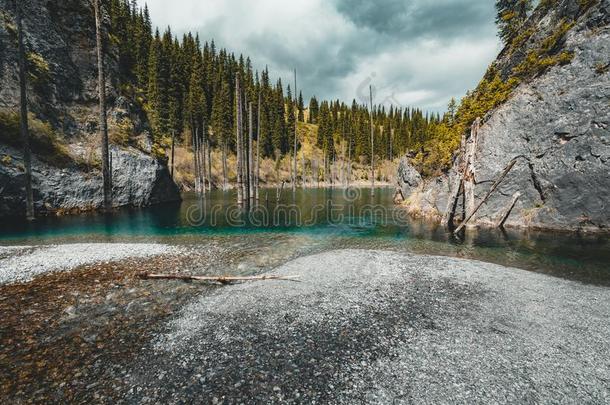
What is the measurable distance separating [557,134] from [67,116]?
42657 millimetres

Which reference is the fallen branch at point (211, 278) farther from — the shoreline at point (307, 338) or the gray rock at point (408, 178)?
the gray rock at point (408, 178)

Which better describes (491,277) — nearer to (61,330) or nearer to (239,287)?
(239,287)

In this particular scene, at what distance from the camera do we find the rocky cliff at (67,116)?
2272cm

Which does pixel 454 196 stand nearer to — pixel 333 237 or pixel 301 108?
pixel 333 237

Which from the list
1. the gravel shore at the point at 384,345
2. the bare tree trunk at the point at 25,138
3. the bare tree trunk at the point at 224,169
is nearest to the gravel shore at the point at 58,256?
the gravel shore at the point at 384,345

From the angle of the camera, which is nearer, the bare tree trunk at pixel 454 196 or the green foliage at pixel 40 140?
the bare tree trunk at pixel 454 196

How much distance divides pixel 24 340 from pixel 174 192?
34.7 m

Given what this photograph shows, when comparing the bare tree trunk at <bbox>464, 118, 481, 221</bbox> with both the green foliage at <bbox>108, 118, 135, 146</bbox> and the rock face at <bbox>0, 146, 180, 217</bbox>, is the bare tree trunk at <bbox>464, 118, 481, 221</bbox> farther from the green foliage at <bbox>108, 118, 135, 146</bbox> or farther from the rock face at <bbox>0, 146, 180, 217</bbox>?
the green foliage at <bbox>108, 118, 135, 146</bbox>

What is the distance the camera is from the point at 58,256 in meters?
12.5

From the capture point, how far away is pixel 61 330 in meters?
6.86

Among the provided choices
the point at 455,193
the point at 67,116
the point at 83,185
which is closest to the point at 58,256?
the point at 83,185

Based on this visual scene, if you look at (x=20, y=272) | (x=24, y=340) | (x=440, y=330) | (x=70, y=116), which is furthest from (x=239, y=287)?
(x=70, y=116)

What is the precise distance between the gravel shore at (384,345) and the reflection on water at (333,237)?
3.83m

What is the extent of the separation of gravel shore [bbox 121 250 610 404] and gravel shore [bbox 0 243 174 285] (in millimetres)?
6753
